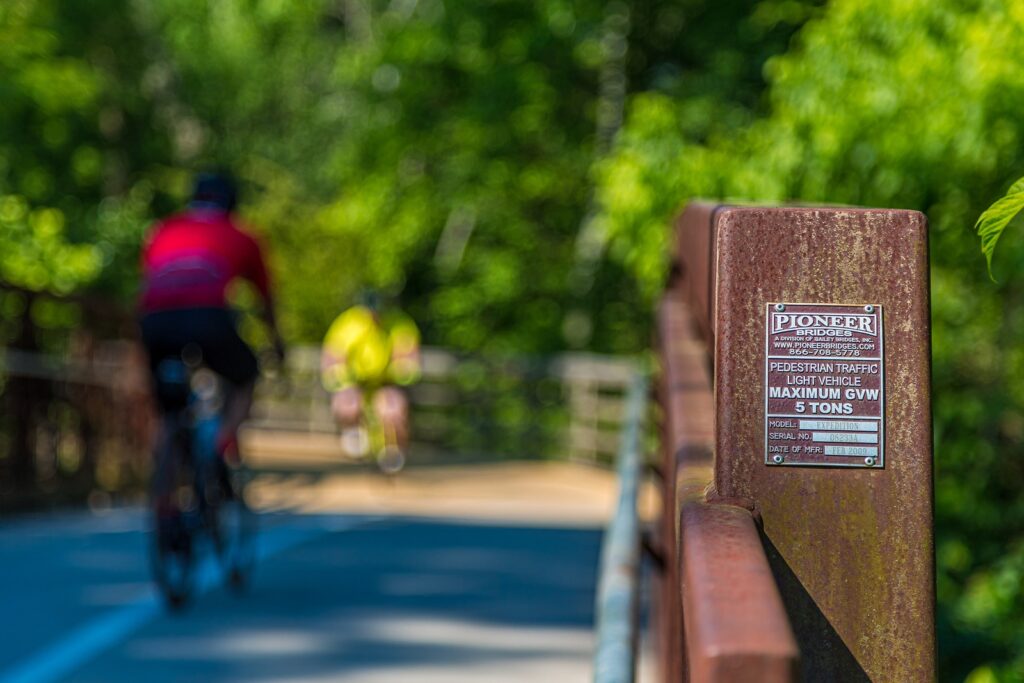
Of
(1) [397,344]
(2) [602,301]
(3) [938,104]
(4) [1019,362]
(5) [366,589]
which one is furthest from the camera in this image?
(2) [602,301]

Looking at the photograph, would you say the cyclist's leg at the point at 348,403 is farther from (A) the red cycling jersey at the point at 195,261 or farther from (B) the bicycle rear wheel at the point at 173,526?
(A) the red cycling jersey at the point at 195,261

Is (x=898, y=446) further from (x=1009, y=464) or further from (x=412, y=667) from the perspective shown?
(x=1009, y=464)

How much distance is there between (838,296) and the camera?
2.69 metres

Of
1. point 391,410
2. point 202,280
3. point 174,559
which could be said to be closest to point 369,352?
point 391,410

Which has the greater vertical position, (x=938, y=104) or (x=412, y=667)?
(x=938, y=104)

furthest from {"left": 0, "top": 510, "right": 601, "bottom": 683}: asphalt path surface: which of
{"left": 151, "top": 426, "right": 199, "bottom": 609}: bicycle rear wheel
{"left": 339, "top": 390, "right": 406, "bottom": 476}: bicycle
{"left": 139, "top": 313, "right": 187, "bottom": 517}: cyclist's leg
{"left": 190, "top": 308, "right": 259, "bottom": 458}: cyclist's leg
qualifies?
{"left": 339, "top": 390, "right": 406, "bottom": 476}: bicycle

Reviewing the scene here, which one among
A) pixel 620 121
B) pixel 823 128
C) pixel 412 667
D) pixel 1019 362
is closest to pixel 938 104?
pixel 823 128

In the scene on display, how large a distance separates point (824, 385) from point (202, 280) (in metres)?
6.26

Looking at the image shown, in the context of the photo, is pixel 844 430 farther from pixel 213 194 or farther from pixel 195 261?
pixel 213 194

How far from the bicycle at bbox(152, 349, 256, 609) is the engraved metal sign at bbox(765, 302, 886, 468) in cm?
630

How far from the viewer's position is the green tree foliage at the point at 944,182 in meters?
8.57

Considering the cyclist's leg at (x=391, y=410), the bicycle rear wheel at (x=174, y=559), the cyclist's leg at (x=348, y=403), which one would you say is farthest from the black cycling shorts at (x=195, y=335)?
the cyclist's leg at (x=391, y=410)

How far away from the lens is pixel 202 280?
8.73 metres

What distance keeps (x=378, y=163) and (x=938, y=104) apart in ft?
57.2
